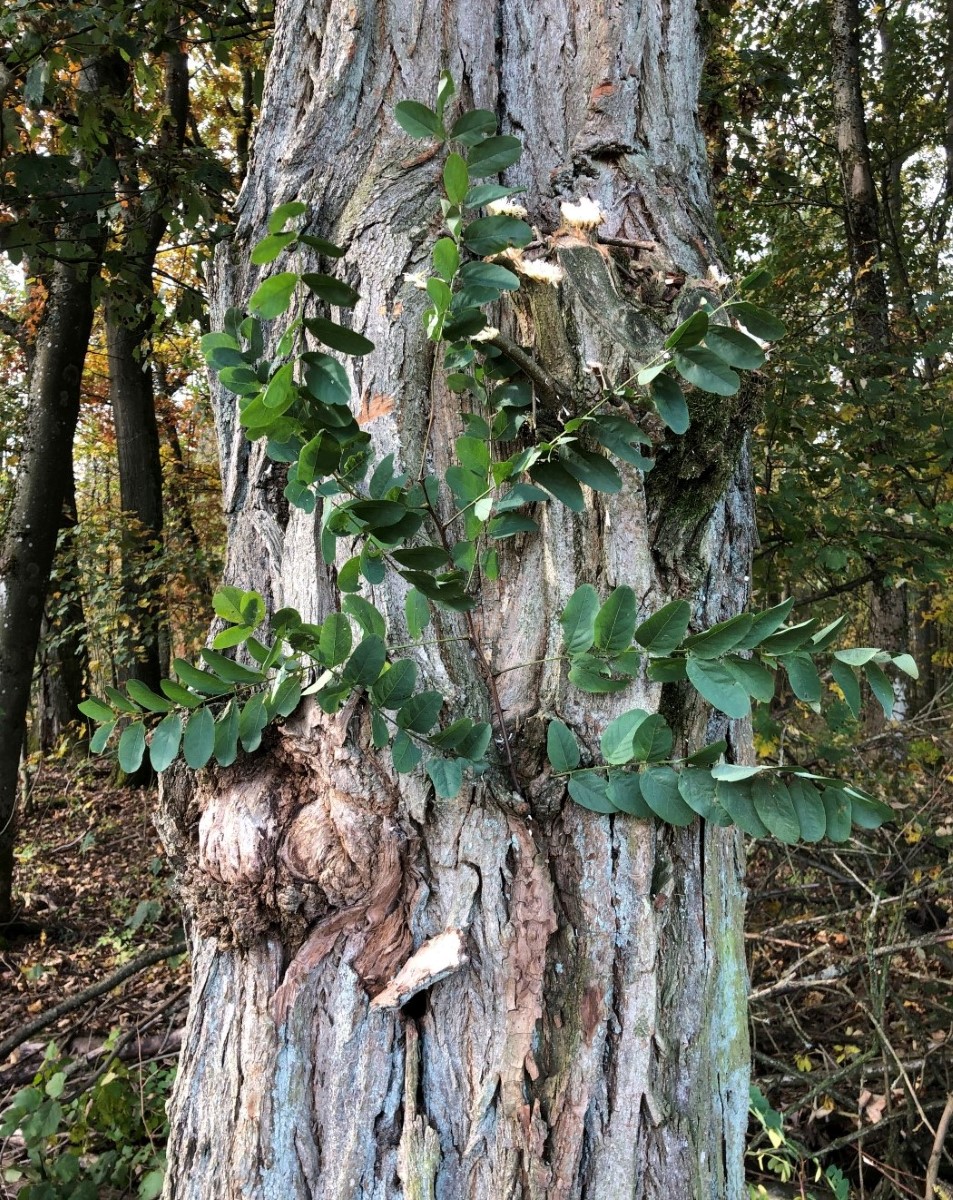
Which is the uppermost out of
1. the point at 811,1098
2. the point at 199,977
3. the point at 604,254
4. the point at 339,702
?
the point at 604,254

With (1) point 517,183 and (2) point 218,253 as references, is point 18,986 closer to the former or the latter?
(2) point 218,253

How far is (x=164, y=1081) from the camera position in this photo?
8.39ft

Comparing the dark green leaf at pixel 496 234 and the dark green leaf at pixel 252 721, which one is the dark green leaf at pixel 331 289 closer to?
the dark green leaf at pixel 496 234

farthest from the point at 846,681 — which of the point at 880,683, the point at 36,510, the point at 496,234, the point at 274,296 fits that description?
the point at 36,510

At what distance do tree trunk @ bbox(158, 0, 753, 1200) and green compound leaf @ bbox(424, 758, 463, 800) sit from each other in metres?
0.07

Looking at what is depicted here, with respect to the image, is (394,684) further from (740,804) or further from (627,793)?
(740,804)

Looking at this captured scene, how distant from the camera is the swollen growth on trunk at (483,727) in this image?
84 cm

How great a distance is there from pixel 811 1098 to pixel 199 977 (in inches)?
90.9

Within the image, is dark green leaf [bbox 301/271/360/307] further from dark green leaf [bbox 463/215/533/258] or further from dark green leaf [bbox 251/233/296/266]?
dark green leaf [bbox 463/215/533/258]

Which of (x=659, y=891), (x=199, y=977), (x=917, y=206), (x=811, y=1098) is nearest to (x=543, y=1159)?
(x=659, y=891)

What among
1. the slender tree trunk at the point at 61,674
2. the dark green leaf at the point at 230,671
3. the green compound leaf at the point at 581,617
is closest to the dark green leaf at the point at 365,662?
the dark green leaf at the point at 230,671

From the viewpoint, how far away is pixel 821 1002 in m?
3.14

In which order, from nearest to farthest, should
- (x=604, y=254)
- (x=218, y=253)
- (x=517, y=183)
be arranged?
(x=604, y=254)
(x=517, y=183)
(x=218, y=253)

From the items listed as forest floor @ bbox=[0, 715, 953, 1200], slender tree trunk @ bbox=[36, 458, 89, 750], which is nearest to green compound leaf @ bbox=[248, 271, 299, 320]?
forest floor @ bbox=[0, 715, 953, 1200]
